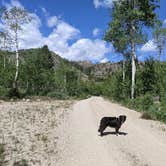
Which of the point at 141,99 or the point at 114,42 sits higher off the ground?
the point at 114,42

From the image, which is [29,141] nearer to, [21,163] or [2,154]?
[2,154]

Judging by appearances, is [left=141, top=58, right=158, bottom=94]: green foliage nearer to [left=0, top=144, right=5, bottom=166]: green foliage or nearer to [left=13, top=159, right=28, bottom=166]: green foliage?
[left=0, top=144, right=5, bottom=166]: green foliage

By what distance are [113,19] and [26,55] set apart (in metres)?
50.1

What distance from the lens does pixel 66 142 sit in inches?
525

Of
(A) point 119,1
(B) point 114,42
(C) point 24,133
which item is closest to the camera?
(C) point 24,133

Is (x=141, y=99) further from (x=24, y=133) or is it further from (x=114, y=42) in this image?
(x=24, y=133)

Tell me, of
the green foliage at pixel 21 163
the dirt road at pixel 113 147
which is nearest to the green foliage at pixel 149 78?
the dirt road at pixel 113 147

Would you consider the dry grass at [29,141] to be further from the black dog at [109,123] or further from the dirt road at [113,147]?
the black dog at [109,123]

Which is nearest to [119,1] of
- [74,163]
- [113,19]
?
[113,19]

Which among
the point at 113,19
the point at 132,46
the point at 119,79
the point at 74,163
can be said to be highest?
the point at 113,19

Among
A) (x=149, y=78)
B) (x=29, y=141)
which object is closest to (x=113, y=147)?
(x=29, y=141)

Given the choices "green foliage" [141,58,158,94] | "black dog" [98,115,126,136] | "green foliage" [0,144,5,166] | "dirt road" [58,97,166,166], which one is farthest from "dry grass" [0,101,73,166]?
"green foliage" [141,58,158,94]

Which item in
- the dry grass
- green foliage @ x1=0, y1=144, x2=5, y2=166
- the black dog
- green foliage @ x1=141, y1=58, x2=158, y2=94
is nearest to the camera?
green foliage @ x1=0, y1=144, x2=5, y2=166

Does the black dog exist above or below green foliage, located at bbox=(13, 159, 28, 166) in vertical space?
above
